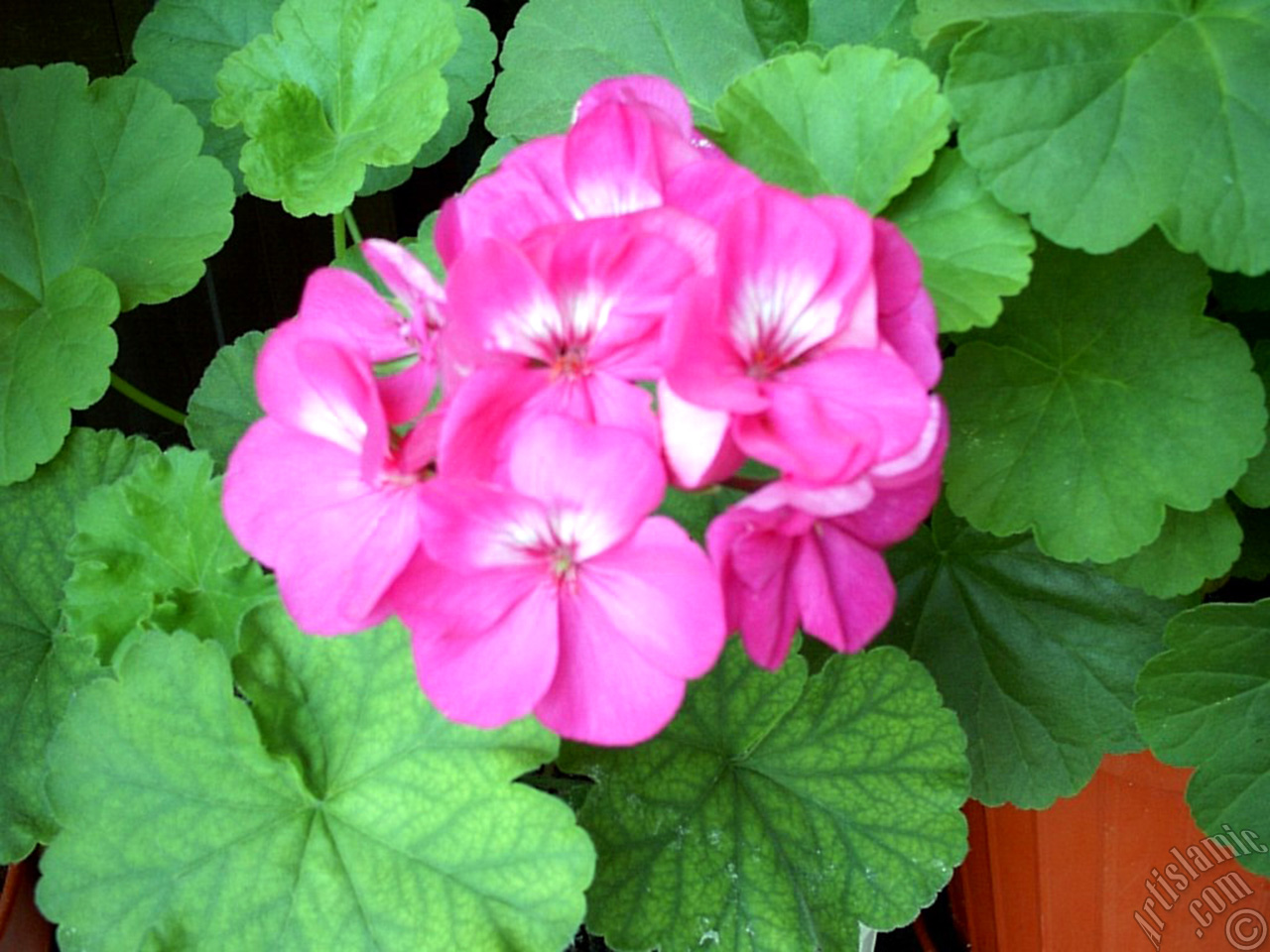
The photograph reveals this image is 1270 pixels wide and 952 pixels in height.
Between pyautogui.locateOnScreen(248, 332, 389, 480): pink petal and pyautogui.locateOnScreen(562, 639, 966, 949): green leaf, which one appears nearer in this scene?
pyautogui.locateOnScreen(248, 332, 389, 480): pink petal

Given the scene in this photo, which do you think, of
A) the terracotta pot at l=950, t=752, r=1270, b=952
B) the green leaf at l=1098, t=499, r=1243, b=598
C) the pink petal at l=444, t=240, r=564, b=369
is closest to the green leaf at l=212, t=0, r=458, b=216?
the pink petal at l=444, t=240, r=564, b=369

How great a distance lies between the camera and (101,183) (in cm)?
111

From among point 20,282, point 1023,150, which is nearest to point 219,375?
point 20,282

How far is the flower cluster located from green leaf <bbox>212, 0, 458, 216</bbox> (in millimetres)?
403

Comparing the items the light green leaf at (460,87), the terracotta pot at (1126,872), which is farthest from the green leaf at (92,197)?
the terracotta pot at (1126,872)

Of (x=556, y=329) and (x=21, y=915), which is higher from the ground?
(x=556, y=329)

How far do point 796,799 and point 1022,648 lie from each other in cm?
28

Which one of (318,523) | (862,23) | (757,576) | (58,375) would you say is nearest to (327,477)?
(318,523)

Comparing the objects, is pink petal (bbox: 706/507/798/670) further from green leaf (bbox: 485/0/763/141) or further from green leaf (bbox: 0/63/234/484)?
green leaf (bbox: 0/63/234/484)

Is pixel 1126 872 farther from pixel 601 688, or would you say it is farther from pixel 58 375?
pixel 58 375

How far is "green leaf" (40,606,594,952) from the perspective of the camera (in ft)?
2.58

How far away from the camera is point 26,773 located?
1008mm

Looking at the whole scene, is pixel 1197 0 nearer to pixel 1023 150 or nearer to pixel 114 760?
pixel 1023 150

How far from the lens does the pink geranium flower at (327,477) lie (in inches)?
24.0
